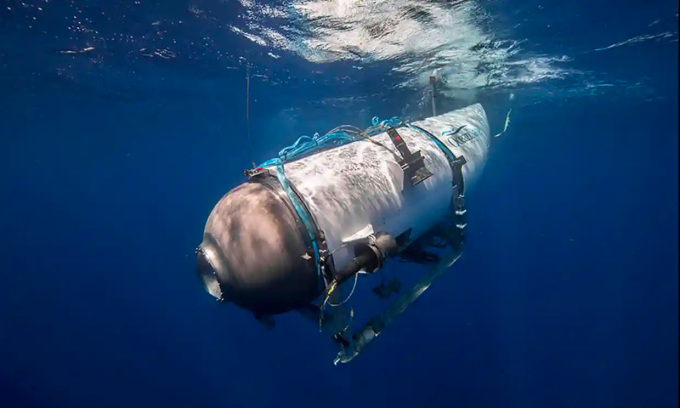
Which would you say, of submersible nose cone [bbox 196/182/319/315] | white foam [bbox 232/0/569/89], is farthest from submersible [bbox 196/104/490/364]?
white foam [bbox 232/0/569/89]

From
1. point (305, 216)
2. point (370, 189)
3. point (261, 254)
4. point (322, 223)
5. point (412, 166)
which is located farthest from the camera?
point (412, 166)

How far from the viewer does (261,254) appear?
10.0 feet

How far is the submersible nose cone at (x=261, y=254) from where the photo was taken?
10.1 ft

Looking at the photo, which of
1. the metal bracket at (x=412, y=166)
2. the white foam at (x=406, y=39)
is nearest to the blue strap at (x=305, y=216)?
the metal bracket at (x=412, y=166)

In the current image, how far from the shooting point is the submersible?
3.11 m

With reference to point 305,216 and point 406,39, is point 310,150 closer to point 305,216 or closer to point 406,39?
point 305,216

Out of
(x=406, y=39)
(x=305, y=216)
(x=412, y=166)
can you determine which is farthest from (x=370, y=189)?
(x=406, y=39)

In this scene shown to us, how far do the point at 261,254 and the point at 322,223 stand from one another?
62cm

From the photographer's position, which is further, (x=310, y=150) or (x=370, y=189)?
(x=310, y=150)

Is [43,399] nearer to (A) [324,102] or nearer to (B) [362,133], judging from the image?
(A) [324,102]

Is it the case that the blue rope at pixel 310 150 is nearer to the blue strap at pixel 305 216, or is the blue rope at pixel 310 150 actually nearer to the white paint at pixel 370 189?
the blue strap at pixel 305 216

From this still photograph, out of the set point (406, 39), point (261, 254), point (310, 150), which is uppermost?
point (406, 39)

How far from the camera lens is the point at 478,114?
8.12 m

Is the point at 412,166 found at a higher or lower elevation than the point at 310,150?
lower
